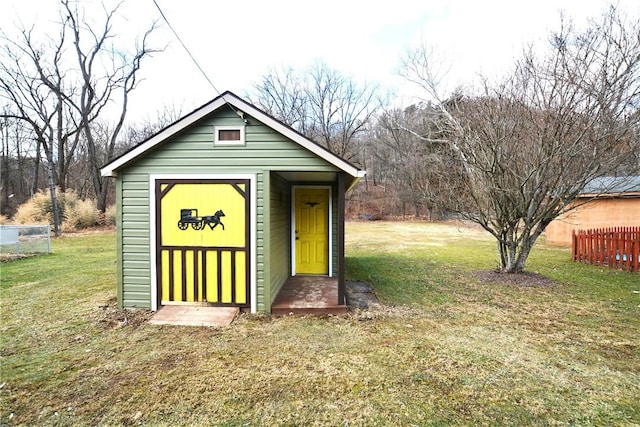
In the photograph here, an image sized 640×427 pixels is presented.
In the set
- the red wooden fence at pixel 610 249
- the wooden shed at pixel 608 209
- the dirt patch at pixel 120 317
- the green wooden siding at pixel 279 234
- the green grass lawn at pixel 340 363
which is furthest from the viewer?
the wooden shed at pixel 608 209

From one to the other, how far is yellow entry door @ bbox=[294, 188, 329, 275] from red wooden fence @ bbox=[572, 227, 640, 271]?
7.77 m

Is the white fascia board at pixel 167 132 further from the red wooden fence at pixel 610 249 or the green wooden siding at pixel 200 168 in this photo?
the red wooden fence at pixel 610 249

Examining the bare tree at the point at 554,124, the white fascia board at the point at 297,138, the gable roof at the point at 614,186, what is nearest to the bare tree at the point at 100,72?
the white fascia board at the point at 297,138

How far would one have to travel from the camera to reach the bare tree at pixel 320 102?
95.7 feet

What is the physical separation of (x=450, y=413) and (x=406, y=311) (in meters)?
2.65

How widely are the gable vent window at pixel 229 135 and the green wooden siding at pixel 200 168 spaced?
0.07m

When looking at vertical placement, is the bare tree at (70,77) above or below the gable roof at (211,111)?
above

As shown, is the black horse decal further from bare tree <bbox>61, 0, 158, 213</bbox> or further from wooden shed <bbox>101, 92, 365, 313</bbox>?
bare tree <bbox>61, 0, 158, 213</bbox>

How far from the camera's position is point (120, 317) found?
4992mm

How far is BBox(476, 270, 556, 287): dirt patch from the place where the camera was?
7.23m

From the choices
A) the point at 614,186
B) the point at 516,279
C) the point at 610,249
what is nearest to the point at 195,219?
the point at 516,279

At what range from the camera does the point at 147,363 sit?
11.7 ft

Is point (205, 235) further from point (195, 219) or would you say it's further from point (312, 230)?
point (312, 230)

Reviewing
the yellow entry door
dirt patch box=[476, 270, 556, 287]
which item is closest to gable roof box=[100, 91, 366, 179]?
the yellow entry door
